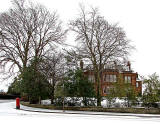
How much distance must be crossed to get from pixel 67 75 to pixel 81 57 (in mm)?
3161

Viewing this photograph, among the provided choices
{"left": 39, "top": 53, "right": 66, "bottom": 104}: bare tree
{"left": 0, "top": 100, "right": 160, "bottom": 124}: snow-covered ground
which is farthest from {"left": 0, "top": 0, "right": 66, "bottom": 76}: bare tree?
{"left": 0, "top": 100, "right": 160, "bottom": 124}: snow-covered ground

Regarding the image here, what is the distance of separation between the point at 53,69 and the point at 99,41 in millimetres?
6910

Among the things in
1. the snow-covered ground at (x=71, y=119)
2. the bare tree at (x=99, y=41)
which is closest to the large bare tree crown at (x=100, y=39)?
the bare tree at (x=99, y=41)

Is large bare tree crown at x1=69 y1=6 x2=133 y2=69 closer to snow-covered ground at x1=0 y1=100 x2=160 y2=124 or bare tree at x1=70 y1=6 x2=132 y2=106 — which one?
bare tree at x1=70 y1=6 x2=132 y2=106

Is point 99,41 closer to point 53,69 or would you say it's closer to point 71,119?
point 53,69

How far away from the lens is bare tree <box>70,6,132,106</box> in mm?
26391

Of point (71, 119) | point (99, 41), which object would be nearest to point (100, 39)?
point (99, 41)

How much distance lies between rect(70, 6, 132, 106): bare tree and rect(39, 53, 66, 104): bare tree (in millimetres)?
4073

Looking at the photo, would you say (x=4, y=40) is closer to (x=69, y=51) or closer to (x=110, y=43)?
(x=69, y=51)

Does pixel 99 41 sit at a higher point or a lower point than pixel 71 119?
higher

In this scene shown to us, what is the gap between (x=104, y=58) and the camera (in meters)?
27.0

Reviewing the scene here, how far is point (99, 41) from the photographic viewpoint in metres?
26.6

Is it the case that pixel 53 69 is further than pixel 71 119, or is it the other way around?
pixel 53 69

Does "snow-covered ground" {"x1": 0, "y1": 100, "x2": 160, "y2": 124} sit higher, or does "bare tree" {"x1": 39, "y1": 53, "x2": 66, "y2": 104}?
"bare tree" {"x1": 39, "y1": 53, "x2": 66, "y2": 104}
